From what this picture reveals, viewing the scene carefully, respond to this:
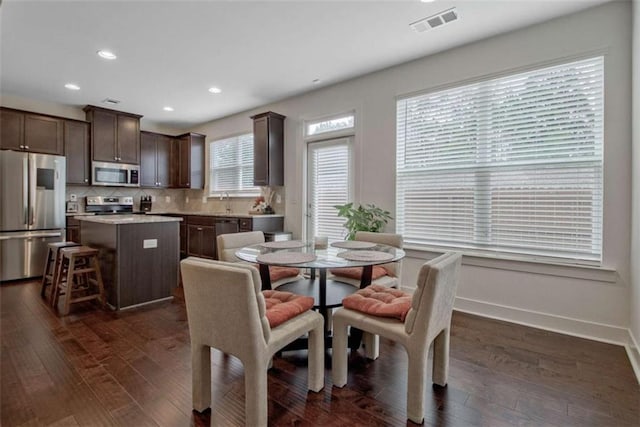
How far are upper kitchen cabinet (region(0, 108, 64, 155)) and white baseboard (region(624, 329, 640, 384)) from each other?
7102 mm

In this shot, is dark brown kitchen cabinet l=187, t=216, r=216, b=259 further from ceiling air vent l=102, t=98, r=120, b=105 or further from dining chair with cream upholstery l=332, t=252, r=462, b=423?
dining chair with cream upholstery l=332, t=252, r=462, b=423

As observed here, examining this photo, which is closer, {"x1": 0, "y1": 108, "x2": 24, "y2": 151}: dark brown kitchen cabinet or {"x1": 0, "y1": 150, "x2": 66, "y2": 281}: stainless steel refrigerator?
{"x1": 0, "y1": 150, "x2": 66, "y2": 281}: stainless steel refrigerator

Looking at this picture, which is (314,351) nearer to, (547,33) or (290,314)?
(290,314)

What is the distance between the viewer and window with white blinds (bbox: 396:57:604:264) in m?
2.65

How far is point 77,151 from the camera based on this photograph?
5.09m

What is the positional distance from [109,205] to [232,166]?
2326 millimetres

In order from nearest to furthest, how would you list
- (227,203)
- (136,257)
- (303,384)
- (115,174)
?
(303,384)
(136,257)
(115,174)
(227,203)

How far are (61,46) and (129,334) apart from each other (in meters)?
3.01

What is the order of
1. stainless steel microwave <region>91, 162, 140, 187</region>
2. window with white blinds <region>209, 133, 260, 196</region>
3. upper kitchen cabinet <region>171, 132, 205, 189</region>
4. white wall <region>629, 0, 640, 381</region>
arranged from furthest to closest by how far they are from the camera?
1. upper kitchen cabinet <region>171, 132, 205, 189</region>
2. window with white blinds <region>209, 133, 260, 196</region>
3. stainless steel microwave <region>91, 162, 140, 187</region>
4. white wall <region>629, 0, 640, 381</region>

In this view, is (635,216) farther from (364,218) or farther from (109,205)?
(109,205)

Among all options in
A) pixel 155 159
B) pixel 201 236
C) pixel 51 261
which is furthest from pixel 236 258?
pixel 155 159

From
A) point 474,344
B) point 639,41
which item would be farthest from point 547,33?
point 474,344

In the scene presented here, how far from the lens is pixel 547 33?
280cm

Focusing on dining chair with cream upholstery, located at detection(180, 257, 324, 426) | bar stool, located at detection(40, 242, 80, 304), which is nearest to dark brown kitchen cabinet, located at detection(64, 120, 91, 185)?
bar stool, located at detection(40, 242, 80, 304)
